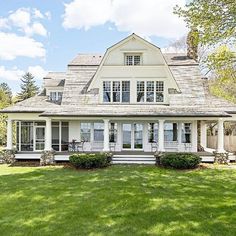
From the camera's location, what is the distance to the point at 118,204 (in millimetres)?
9578

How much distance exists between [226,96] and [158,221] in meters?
27.3

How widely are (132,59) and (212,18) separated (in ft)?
39.8

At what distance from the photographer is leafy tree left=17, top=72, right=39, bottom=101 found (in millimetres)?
58559

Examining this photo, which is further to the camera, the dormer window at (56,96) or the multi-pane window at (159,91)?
the dormer window at (56,96)

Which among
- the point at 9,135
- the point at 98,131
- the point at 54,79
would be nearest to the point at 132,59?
the point at 98,131

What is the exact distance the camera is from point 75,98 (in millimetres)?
23453

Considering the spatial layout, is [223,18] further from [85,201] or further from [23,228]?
[23,228]

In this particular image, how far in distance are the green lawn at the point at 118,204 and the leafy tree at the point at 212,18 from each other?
597 centimetres

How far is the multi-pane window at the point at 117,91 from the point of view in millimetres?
23453

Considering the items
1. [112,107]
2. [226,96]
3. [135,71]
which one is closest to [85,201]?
[112,107]

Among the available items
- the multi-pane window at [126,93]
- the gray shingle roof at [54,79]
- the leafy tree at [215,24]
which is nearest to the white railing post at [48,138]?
the gray shingle roof at [54,79]

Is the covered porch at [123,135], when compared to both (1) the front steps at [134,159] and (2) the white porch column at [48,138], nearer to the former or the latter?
(2) the white porch column at [48,138]

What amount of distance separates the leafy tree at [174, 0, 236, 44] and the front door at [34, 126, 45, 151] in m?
15.2

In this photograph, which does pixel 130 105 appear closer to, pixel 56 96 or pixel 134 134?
pixel 134 134
